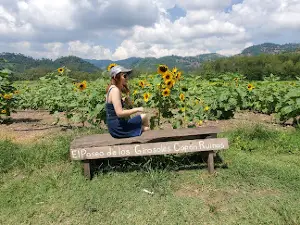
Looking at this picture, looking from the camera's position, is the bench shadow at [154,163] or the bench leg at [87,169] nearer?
the bench leg at [87,169]

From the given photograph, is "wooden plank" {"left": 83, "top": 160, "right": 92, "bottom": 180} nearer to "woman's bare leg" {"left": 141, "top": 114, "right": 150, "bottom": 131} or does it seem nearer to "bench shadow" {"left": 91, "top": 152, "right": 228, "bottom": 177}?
"bench shadow" {"left": 91, "top": 152, "right": 228, "bottom": 177}

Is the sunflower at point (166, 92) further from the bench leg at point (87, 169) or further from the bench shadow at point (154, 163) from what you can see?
the bench leg at point (87, 169)

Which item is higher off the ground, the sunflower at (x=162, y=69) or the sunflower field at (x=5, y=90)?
the sunflower at (x=162, y=69)

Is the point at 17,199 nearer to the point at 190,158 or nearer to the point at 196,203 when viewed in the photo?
the point at 196,203

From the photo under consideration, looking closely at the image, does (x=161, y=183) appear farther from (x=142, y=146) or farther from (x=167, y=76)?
(x=167, y=76)

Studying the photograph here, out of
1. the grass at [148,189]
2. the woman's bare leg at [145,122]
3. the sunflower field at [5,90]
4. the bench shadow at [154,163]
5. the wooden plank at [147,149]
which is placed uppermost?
the sunflower field at [5,90]

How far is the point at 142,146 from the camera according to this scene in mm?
4000

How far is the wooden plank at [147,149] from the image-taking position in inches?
155

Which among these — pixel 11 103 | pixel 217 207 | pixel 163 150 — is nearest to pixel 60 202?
pixel 163 150

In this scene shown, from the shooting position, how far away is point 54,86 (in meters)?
7.14

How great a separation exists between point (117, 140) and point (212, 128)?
49.3 inches

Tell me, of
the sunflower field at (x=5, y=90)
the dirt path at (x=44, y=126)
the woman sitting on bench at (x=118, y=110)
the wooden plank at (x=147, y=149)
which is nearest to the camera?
the wooden plank at (x=147, y=149)

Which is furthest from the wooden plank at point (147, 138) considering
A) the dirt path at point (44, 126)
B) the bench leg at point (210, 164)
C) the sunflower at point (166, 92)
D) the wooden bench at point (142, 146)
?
the dirt path at point (44, 126)

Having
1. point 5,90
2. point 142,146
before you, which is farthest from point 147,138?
point 5,90
